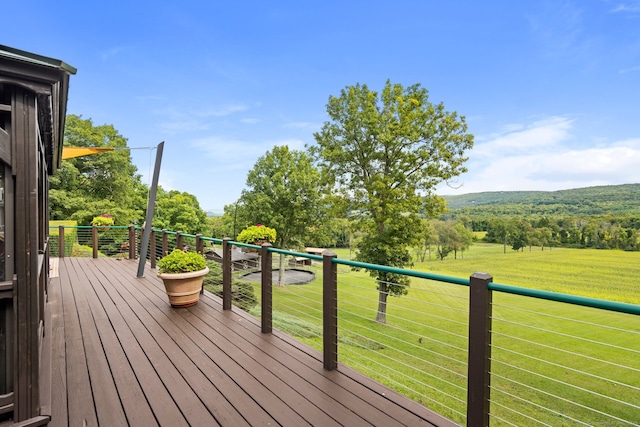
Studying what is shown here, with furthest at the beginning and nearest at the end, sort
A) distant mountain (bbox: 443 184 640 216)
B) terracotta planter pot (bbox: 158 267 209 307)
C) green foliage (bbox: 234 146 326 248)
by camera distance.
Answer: distant mountain (bbox: 443 184 640 216)
green foliage (bbox: 234 146 326 248)
terracotta planter pot (bbox: 158 267 209 307)

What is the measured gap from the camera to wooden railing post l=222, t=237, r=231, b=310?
4281 mm

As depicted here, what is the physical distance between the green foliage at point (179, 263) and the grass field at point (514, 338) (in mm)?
1298

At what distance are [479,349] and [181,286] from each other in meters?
3.68

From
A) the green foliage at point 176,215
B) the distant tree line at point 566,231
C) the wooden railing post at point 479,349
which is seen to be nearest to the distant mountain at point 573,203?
the distant tree line at point 566,231

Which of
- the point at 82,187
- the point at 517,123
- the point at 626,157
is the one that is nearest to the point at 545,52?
the point at 517,123

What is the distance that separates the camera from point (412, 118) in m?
15.9

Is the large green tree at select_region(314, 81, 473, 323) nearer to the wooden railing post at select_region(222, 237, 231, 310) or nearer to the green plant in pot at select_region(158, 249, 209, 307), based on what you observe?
the wooden railing post at select_region(222, 237, 231, 310)

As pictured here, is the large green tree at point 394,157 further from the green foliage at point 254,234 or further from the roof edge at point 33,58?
the roof edge at point 33,58

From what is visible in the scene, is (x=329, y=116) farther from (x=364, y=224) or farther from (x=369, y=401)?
(x=369, y=401)

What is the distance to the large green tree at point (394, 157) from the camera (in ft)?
52.6

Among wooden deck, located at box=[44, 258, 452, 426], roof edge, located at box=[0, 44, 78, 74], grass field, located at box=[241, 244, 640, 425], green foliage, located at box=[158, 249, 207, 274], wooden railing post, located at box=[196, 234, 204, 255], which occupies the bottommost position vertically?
grass field, located at box=[241, 244, 640, 425]

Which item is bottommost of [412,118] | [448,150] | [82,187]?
[82,187]

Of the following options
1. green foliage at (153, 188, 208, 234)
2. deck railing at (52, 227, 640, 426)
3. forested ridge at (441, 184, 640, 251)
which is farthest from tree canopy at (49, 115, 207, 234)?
forested ridge at (441, 184, 640, 251)

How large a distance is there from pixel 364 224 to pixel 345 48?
2322cm
